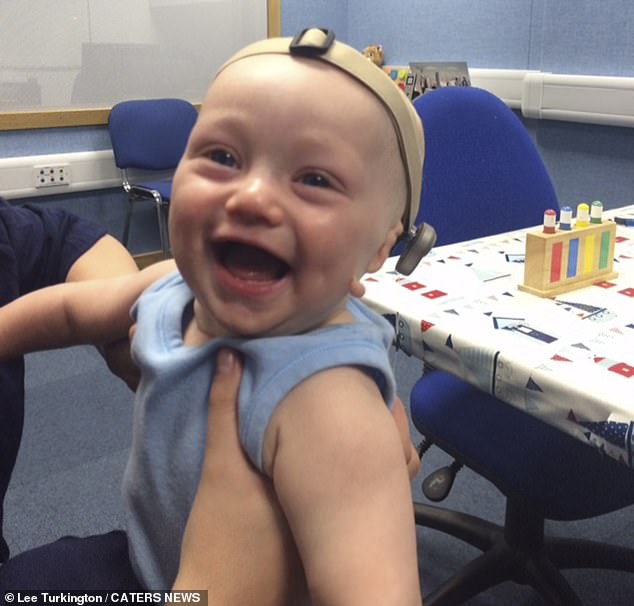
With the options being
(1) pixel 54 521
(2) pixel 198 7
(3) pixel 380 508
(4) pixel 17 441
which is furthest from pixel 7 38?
(3) pixel 380 508

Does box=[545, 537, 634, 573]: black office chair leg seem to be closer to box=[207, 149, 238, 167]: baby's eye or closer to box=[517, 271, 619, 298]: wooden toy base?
box=[517, 271, 619, 298]: wooden toy base

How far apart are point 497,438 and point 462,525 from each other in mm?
494

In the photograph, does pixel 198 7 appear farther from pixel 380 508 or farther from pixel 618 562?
pixel 380 508

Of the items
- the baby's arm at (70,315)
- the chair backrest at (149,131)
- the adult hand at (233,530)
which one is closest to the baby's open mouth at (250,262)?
the adult hand at (233,530)

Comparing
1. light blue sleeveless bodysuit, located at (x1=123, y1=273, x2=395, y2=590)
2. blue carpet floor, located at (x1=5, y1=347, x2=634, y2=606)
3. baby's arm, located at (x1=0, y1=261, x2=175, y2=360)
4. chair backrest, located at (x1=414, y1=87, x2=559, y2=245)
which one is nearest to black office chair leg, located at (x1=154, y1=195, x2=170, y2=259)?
blue carpet floor, located at (x1=5, y1=347, x2=634, y2=606)

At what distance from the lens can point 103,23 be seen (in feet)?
11.2

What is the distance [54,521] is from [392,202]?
5.29 feet

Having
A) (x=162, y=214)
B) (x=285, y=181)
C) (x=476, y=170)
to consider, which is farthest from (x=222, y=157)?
(x=162, y=214)

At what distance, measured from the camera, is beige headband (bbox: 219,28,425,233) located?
558 mm

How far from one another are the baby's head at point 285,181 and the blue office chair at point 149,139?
2.79 meters

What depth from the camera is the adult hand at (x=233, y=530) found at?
0.57 m

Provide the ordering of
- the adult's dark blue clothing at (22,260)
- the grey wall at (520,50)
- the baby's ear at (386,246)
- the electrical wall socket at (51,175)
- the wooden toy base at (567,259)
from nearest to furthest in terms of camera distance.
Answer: the baby's ear at (386,246), the adult's dark blue clothing at (22,260), the wooden toy base at (567,259), the grey wall at (520,50), the electrical wall socket at (51,175)

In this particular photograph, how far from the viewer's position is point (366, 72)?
1.85 feet

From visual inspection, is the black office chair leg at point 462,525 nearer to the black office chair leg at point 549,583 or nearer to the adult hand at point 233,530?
the black office chair leg at point 549,583
